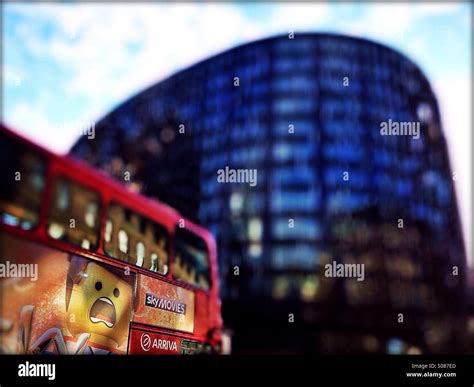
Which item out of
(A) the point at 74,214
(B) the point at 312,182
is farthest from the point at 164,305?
(B) the point at 312,182

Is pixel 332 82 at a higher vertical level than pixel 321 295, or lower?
higher

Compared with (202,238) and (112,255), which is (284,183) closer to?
(202,238)

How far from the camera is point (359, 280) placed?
23.3 meters

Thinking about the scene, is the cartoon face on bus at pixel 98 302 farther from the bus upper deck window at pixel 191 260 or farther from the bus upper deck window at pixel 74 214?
the bus upper deck window at pixel 191 260

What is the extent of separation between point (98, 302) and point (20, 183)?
4.07 ft

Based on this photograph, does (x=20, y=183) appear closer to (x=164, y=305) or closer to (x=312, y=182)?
(x=164, y=305)

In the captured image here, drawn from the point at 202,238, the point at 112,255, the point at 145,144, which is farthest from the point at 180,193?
the point at 112,255

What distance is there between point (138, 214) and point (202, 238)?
52.2 inches

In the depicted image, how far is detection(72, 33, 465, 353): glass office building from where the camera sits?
19750 mm

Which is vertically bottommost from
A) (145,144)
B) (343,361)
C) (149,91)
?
(343,361)

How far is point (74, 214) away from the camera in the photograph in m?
3.56

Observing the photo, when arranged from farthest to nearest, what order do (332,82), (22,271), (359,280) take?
(332,82) < (359,280) < (22,271)

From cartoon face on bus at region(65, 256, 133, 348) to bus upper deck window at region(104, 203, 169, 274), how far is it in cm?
22

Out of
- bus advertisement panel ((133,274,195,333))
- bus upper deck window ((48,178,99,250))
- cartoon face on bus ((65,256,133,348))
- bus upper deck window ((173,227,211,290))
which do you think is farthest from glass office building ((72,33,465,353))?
bus upper deck window ((48,178,99,250))
